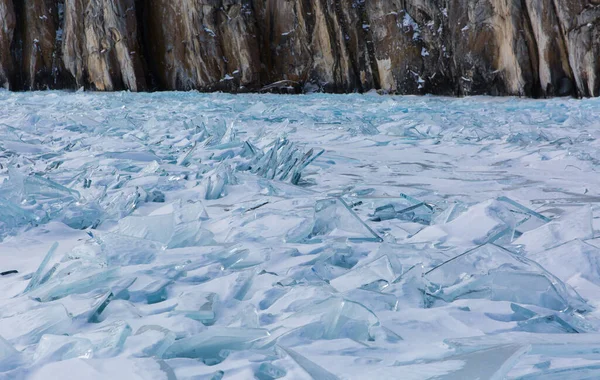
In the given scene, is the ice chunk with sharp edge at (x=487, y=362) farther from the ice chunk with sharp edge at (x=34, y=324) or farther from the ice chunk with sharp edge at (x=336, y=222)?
the ice chunk with sharp edge at (x=336, y=222)

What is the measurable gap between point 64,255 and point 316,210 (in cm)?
70

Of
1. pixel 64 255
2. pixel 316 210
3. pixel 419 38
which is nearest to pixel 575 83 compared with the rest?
pixel 419 38

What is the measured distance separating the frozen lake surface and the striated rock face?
726cm

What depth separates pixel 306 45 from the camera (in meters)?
14.0

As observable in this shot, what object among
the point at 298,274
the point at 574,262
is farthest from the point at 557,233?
the point at 298,274

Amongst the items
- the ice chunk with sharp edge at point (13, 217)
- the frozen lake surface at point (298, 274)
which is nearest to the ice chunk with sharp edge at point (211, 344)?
the frozen lake surface at point (298, 274)

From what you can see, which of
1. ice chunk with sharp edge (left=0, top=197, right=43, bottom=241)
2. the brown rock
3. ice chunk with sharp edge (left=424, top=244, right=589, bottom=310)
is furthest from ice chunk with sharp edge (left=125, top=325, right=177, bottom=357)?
the brown rock

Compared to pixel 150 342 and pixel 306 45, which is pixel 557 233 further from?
pixel 306 45

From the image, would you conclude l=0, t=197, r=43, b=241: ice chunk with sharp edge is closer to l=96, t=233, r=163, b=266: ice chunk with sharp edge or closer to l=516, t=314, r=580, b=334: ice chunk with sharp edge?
l=96, t=233, r=163, b=266: ice chunk with sharp edge

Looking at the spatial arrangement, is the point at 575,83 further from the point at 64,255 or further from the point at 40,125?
the point at 64,255

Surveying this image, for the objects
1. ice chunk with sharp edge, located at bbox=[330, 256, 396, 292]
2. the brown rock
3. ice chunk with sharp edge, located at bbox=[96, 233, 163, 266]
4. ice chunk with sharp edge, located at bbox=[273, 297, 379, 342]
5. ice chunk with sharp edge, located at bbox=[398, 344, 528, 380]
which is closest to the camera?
ice chunk with sharp edge, located at bbox=[398, 344, 528, 380]

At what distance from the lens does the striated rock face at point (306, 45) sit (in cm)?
924

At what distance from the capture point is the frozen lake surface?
885 mm

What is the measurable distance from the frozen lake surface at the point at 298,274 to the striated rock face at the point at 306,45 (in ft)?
23.8
